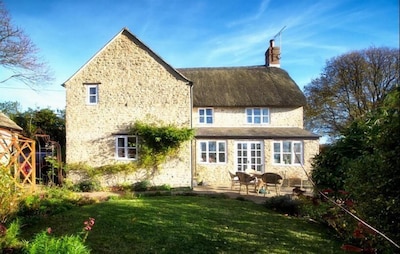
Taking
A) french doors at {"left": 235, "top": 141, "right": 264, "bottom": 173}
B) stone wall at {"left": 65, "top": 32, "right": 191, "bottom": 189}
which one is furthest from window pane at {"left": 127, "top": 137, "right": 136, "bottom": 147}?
french doors at {"left": 235, "top": 141, "right": 264, "bottom": 173}

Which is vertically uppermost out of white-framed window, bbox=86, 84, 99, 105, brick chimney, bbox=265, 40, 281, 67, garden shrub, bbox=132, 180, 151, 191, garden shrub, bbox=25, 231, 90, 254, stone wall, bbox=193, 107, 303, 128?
brick chimney, bbox=265, 40, 281, 67

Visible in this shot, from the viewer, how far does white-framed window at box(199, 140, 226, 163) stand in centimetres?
1756

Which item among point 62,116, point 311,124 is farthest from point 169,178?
point 311,124

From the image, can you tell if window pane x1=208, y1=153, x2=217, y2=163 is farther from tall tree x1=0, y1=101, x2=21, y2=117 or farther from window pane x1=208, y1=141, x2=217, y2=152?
tall tree x1=0, y1=101, x2=21, y2=117

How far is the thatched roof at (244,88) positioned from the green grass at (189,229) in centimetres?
1141

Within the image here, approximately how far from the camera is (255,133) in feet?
57.4

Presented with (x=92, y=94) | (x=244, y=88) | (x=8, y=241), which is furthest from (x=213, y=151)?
(x=8, y=241)

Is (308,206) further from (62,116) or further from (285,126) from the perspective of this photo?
(62,116)

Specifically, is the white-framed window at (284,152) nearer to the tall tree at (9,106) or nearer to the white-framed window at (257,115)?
the white-framed window at (257,115)

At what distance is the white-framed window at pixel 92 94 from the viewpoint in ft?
51.9

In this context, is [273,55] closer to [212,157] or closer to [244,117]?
[244,117]

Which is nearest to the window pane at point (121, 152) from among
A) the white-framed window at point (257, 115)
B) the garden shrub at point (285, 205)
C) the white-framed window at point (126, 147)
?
the white-framed window at point (126, 147)

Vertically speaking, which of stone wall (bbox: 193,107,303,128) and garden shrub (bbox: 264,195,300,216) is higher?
stone wall (bbox: 193,107,303,128)

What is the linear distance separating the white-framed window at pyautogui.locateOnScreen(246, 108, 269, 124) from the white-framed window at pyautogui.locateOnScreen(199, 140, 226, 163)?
141 inches
